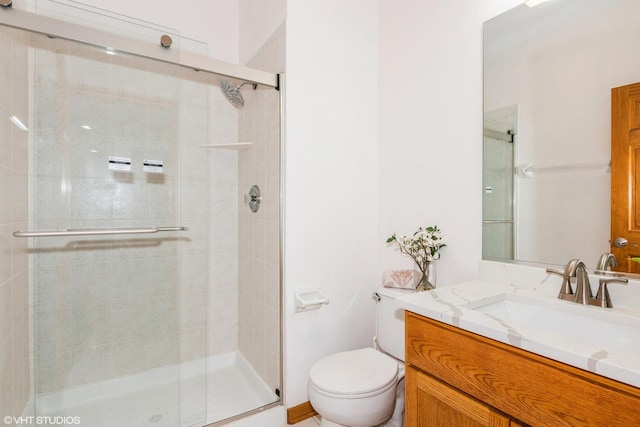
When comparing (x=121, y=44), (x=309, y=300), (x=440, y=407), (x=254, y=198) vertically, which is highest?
(x=121, y=44)

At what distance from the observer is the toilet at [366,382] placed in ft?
4.34

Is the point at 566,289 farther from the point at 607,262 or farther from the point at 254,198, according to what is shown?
the point at 254,198

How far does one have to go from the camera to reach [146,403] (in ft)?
5.14

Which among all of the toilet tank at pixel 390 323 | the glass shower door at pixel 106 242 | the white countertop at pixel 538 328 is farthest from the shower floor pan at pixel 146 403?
the white countertop at pixel 538 328

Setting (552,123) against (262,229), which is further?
(262,229)

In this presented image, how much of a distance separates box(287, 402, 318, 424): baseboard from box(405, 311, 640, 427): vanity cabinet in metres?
0.84

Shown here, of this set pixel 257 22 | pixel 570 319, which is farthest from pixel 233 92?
pixel 570 319

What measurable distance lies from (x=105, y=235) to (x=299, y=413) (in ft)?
4.71

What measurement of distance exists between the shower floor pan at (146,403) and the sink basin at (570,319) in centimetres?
134

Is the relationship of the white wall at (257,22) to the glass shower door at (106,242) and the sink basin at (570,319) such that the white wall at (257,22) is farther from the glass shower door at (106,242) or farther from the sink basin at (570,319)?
the sink basin at (570,319)

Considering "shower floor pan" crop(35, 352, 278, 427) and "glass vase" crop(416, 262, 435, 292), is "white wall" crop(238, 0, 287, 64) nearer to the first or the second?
"glass vase" crop(416, 262, 435, 292)

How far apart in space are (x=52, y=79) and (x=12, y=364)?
1.34 m

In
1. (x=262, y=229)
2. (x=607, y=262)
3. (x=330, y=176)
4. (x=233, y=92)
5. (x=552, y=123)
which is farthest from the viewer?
(x=233, y=92)

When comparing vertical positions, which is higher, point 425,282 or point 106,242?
point 106,242
